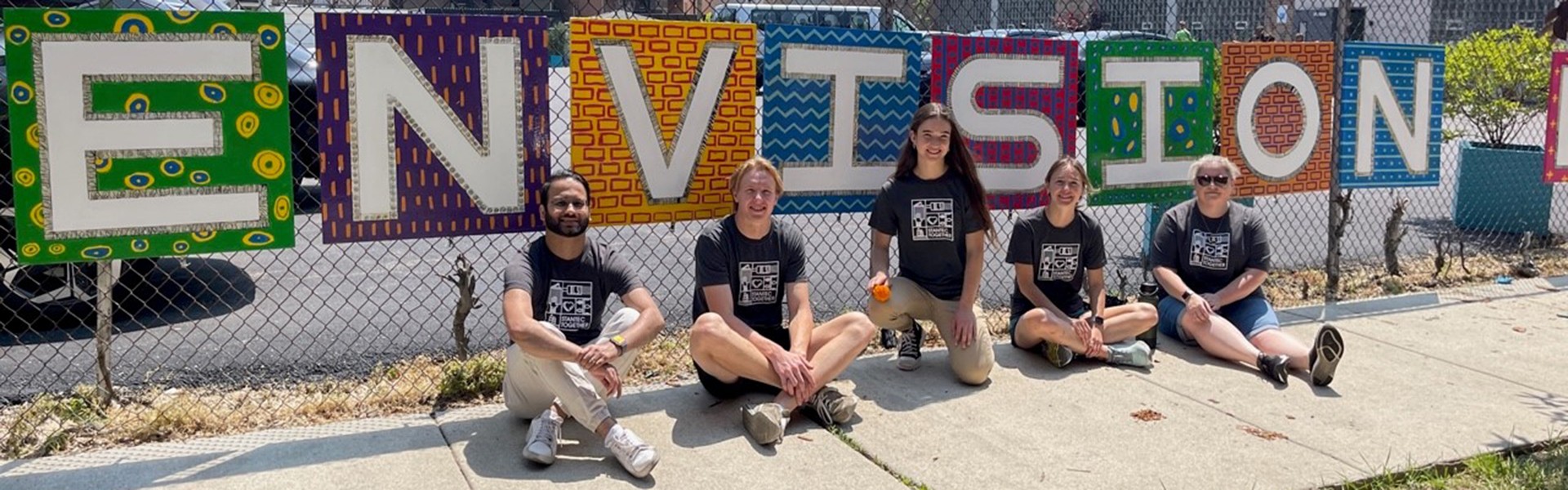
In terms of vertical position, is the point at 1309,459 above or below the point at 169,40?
below

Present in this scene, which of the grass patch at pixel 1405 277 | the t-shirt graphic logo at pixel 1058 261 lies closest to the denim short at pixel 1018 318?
the t-shirt graphic logo at pixel 1058 261

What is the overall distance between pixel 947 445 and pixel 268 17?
2.71 m

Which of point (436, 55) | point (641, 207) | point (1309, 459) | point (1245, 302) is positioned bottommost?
point (1309, 459)

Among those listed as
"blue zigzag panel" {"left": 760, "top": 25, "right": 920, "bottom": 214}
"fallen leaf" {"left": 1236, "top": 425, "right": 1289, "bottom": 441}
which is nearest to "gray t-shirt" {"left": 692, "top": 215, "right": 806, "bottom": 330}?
"blue zigzag panel" {"left": 760, "top": 25, "right": 920, "bottom": 214}

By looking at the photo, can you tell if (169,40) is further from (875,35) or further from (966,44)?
(966,44)

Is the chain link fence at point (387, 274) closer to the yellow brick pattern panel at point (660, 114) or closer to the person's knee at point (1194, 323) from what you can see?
the yellow brick pattern panel at point (660, 114)

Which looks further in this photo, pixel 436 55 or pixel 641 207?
pixel 641 207

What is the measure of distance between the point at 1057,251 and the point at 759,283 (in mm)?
1392

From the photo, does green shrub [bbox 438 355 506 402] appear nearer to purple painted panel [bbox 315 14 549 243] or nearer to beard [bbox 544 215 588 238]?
purple painted panel [bbox 315 14 549 243]

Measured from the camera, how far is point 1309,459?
4176mm

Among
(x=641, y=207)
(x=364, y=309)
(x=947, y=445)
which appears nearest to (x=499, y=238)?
(x=364, y=309)

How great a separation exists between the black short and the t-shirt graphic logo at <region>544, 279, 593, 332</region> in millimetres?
533

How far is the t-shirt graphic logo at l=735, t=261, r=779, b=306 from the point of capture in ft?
15.1

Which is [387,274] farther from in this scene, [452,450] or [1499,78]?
[1499,78]
